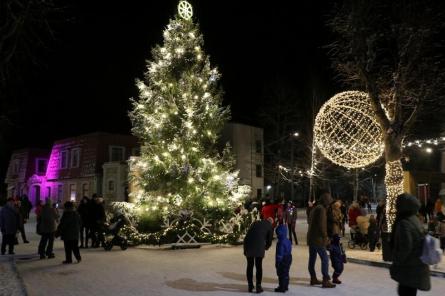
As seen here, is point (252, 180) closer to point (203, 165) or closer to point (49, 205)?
point (203, 165)

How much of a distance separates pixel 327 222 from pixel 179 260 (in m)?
5.65

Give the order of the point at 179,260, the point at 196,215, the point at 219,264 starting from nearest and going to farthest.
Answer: the point at 219,264 < the point at 179,260 < the point at 196,215

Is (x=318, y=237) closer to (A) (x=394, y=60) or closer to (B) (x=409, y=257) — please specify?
(B) (x=409, y=257)

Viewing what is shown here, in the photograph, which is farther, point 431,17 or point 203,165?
point 203,165

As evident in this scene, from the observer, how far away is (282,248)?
980 cm

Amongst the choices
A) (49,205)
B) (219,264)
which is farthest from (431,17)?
(49,205)

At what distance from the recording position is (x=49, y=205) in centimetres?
1559

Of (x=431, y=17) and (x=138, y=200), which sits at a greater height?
(x=431, y=17)

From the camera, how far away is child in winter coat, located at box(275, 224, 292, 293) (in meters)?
9.62

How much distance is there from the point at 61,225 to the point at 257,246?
652cm

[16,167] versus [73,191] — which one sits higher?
[16,167]

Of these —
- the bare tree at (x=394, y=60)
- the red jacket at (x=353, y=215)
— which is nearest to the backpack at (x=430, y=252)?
the bare tree at (x=394, y=60)

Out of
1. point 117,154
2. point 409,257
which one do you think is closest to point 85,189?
point 117,154

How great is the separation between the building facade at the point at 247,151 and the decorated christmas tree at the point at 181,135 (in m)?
17.6
